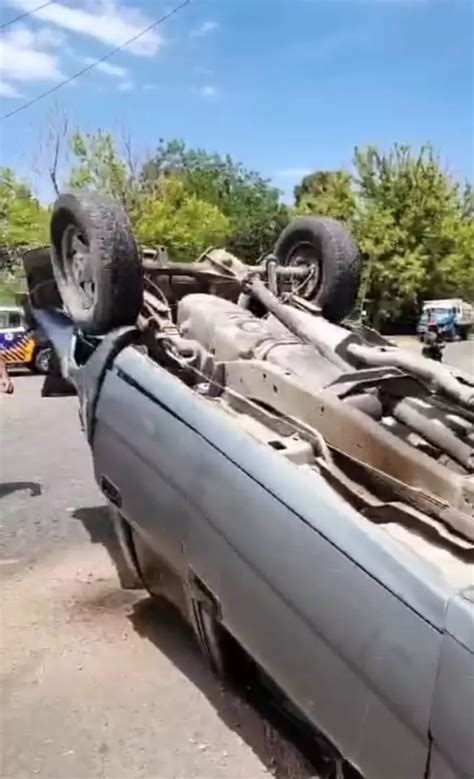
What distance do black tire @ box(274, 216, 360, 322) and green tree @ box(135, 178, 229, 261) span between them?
63.7 feet

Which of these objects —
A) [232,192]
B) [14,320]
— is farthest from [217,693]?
[232,192]

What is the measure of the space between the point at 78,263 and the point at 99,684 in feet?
7.15

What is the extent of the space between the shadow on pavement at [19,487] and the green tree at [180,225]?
1823 cm

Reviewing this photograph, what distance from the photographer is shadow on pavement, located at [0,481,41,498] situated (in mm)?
6680

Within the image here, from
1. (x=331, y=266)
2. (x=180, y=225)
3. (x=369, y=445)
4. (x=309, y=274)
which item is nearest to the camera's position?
(x=369, y=445)

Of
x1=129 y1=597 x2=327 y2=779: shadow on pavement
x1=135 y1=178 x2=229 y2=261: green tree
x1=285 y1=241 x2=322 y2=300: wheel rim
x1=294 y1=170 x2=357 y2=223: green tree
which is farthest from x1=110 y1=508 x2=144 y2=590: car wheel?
x1=294 y1=170 x2=357 y2=223: green tree

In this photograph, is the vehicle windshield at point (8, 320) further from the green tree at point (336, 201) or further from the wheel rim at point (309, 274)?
the green tree at point (336, 201)

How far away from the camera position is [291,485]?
2752mm

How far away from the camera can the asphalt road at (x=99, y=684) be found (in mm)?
3209

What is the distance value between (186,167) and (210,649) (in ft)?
136

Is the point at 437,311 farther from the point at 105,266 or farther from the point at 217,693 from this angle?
the point at 217,693

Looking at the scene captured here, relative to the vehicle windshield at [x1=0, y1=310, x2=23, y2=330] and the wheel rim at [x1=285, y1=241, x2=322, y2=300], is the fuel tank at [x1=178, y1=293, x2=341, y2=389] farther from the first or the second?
the vehicle windshield at [x1=0, y1=310, x2=23, y2=330]

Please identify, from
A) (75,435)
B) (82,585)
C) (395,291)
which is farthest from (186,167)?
(82,585)

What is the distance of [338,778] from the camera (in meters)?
2.79
